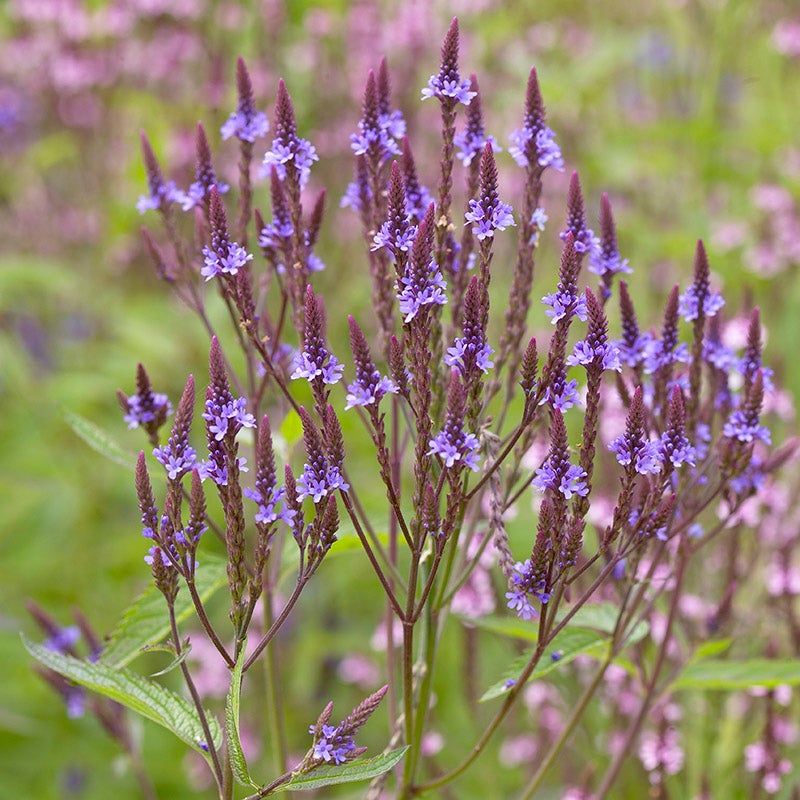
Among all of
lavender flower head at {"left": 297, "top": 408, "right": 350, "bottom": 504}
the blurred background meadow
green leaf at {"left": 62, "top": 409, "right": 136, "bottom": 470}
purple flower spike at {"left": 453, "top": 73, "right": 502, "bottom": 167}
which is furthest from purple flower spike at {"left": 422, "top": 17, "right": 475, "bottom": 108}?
the blurred background meadow

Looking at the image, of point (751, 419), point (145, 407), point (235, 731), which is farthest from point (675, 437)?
point (145, 407)

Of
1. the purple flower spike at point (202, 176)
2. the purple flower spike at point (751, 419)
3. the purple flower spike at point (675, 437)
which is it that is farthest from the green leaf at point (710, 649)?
the purple flower spike at point (202, 176)

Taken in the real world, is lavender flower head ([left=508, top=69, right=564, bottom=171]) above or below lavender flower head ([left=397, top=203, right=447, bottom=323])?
above

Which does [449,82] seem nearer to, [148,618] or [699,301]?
[699,301]

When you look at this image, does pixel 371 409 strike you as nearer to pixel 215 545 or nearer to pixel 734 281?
pixel 215 545

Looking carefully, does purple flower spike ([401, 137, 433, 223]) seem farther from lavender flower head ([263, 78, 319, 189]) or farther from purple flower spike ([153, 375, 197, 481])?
purple flower spike ([153, 375, 197, 481])

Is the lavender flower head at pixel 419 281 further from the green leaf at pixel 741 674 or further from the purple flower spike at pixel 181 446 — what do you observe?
the green leaf at pixel 741 674
